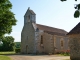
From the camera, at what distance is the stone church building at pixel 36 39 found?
37.7m

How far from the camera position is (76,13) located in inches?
92.3

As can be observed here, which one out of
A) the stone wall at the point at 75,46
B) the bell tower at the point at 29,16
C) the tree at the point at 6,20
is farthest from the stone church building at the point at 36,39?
the stone wall at the point at 75,46

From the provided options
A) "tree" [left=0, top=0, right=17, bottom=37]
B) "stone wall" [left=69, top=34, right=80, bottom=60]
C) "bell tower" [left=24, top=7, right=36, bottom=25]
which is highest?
"bell tower" [left=24, top=7, right=36, bottom=25]

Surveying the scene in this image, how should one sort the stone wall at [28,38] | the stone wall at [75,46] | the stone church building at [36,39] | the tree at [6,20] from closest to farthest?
the stone wall at [75,46] → the tree at [6,20] → the stone church building at [36,39] → the stone wall at [28,38]

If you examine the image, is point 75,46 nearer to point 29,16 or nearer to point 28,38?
point 28,38

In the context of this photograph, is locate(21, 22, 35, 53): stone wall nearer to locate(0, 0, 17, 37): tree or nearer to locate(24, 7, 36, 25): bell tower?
locate(24, 7, 36, 25): bell tower

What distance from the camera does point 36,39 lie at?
1478 inches

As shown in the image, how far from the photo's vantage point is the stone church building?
37719mm

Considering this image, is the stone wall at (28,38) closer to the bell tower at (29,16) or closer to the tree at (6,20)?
the bell tower at (29,16)

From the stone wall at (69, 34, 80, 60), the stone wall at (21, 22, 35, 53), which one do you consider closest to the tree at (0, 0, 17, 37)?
the stone wall at (69, 34, 80, 60)

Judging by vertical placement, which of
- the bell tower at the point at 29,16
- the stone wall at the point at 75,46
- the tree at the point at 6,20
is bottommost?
the stone wall at the point at 75,46

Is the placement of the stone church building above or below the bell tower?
below

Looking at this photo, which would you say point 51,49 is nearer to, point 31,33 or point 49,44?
point 49,44

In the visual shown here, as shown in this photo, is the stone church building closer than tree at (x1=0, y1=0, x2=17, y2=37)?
No
